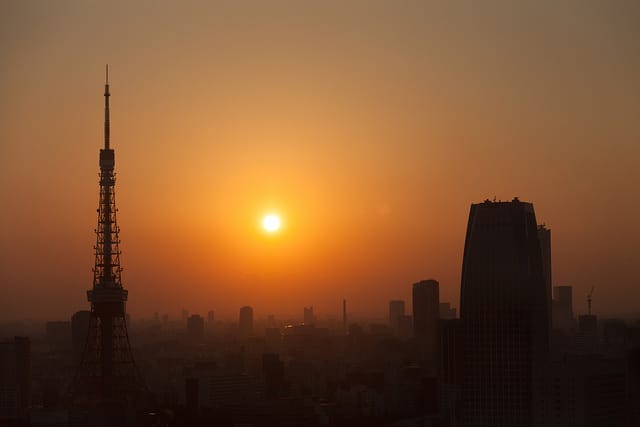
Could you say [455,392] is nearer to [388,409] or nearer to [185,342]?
[388,409]

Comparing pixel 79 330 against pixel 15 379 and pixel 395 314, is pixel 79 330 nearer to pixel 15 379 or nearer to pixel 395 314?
pixel 15 379

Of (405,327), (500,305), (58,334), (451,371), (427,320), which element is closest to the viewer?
(500,305)

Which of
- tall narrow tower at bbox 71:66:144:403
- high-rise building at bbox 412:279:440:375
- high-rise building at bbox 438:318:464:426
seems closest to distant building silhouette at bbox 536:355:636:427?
high-rise building at bbox 438:318:464:426

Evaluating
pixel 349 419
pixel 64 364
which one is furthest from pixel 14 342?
pixel 349 419

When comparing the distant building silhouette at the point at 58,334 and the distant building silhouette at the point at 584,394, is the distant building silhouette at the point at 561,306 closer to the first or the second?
the distant building silhouette at the point at 584,394

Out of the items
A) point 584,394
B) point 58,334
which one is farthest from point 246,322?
point 584,394

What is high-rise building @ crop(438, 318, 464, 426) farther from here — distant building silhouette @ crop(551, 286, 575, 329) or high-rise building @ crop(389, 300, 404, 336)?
high-rise building @ crop(389, 300, 404, 336)
